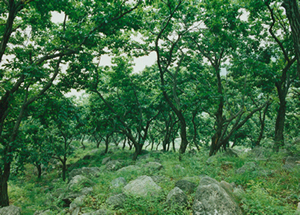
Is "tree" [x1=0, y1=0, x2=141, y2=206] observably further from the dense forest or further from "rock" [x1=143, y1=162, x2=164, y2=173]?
"rock" [x1=143, y1=162, x2=164, y2=173]

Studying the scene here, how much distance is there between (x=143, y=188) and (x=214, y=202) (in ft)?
7.81

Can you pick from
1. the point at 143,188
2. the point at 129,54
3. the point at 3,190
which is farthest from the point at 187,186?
the point at 129,54

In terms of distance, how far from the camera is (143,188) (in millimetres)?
5898

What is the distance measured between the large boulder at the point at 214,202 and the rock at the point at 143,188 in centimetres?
138

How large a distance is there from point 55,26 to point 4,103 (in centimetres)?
493

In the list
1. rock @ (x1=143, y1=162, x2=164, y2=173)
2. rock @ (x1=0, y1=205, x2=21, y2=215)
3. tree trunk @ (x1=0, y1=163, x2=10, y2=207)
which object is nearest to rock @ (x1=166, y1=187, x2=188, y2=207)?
rock @ (x1=143, y1=162, x2=164, y2=173)

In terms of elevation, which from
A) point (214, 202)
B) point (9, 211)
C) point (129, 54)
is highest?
point (129, 54)

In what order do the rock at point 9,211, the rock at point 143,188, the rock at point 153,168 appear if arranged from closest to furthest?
the rock at point 143,188
the rock at point 9,211
the rock at point 153,168

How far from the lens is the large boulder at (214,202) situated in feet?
13.7

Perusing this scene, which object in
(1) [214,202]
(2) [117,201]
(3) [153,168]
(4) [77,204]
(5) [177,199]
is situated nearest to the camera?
(1) [214,202]

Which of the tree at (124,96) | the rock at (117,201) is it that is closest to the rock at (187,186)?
the rock at (117,201)

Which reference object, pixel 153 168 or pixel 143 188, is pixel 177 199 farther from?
pixel 153 168

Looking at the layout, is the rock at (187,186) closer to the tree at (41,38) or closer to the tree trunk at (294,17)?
the tree trunk at (294,17)

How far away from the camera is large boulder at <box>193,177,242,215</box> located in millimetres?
4168
